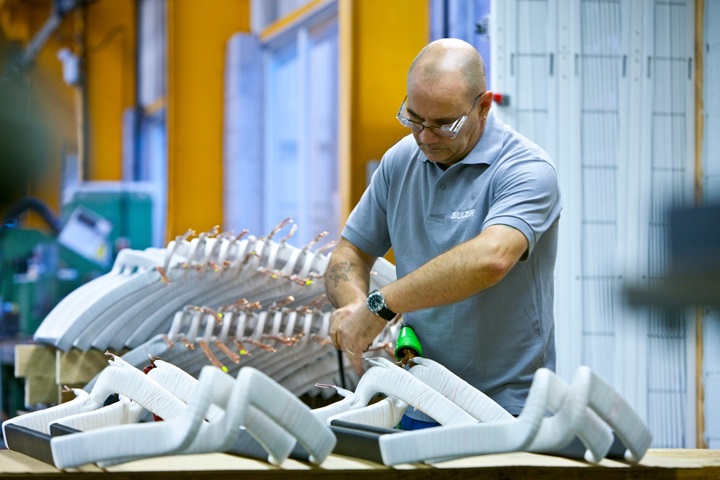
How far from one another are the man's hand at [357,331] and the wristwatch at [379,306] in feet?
0.07

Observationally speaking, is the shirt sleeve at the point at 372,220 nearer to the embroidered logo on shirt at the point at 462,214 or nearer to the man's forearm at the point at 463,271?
the embroidered logo on shirt at the point at 462,214

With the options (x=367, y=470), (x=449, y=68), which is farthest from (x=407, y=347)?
(x=367, y=470)

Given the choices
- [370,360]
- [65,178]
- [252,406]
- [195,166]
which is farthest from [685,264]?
[65,178]

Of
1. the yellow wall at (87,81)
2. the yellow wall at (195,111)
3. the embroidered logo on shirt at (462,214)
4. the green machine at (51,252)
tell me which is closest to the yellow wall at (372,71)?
the green machine at (51,252)

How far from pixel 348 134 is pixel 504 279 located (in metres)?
3.80

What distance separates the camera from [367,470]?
5.41 feet

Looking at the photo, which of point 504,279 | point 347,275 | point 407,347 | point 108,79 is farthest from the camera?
point 108,79

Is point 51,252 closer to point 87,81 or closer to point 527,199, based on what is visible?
point 87,81

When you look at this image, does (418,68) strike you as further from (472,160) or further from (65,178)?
(65,178)

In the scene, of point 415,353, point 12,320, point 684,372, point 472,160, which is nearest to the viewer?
point 415,353

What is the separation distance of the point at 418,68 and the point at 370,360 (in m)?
0.81

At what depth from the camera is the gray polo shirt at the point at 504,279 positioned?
8.58 feet

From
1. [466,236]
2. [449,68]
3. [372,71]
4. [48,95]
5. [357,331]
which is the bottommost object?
[357,331]

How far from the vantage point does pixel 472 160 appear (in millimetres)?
2686
